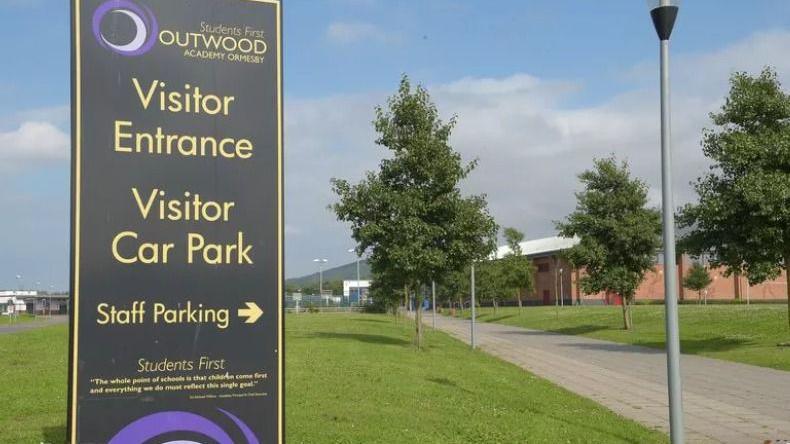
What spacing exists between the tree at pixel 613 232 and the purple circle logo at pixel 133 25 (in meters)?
34.4

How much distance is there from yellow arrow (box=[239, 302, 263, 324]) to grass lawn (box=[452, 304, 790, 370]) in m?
18.2

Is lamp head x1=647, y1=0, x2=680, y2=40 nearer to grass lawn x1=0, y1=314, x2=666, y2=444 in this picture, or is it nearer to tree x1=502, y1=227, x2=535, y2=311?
grass lawn x1=0, y1=314, x2=666, y2=444

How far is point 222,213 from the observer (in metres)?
5.10

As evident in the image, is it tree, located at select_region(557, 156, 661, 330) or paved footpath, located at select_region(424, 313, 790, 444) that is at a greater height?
tree, located at select_region(557, 156, 661, 330)

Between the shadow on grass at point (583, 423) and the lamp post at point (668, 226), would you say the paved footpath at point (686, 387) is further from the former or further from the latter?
the lamp post at point (668, 226)

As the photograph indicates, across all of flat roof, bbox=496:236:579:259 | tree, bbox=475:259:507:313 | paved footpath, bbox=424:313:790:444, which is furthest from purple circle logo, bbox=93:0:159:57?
flat roof, bbox=496:236:579:259

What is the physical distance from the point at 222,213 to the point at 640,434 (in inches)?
281

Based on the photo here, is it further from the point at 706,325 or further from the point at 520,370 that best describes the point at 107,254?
the point at 706,325

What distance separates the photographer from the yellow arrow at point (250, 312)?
5.09 m

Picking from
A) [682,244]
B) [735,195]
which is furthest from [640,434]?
[682,244]

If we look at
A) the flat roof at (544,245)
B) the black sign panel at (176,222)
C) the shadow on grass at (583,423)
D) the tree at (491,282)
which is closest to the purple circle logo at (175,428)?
the black sign panel at (176,222)

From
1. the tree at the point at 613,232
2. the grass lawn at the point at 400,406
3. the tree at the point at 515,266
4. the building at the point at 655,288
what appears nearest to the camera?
the grass lawn at the point at 400,406

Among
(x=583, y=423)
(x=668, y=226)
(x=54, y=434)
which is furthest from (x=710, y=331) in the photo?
(x=54, y=434)

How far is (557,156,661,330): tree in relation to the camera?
3775 centimetres
